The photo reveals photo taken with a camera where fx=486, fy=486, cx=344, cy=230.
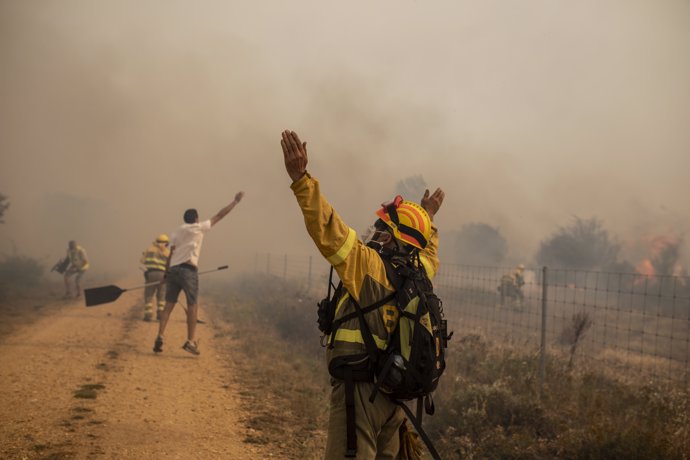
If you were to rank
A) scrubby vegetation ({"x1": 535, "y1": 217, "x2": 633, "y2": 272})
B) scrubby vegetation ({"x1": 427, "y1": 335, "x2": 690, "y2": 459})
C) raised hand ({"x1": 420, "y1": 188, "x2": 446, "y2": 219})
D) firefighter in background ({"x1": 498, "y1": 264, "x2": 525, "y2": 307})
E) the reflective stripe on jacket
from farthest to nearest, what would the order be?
scrubby vegetation ({"x1": 535, "y1": 217, "x2": 633, "y2": 272}) < firefighter in background ({"x1": 498, "y1": 264, "x2": 525, "y2": 307}) < the reflective stripe on jacket < scrubby vegetation ({"x1": 427, "y1": 335, "x2": 690, "y2": 459}) < raised hand ({"x1": 420, "y1": 188, "x2": 446, "y2": 219})

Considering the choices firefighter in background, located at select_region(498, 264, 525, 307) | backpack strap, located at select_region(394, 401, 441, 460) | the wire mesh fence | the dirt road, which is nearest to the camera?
backpack strap, located at select_region(394, 401, 441, 460)

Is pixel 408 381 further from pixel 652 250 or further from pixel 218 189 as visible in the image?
pixel 218 189

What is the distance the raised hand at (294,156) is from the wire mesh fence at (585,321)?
14.5ft

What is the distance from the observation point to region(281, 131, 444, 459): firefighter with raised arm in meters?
2.15

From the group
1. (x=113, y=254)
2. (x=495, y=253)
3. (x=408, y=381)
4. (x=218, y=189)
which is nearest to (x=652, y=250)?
(x=495, y=253)

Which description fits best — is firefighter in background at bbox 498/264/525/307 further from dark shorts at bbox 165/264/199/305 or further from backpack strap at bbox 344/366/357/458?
backpack strap at bbox 344/366/357/458

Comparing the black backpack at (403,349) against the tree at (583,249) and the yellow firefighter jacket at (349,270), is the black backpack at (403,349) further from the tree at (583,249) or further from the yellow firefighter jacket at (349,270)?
the tree at (583,249)

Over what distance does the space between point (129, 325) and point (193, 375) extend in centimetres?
387

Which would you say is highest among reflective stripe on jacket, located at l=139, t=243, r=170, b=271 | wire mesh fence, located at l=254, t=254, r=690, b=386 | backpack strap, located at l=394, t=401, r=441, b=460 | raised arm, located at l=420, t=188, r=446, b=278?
raised arm, located at l=420, t=188, r=446, b=278

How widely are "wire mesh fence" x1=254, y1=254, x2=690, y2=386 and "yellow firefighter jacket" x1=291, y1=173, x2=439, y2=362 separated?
3.94 meters

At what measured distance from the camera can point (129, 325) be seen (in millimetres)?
9484

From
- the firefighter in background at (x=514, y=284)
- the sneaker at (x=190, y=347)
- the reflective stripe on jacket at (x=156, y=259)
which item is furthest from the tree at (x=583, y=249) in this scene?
the sneaker at (x=190, y=347)

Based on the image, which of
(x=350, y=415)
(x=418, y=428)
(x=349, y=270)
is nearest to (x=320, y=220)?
(x=349, y=270)

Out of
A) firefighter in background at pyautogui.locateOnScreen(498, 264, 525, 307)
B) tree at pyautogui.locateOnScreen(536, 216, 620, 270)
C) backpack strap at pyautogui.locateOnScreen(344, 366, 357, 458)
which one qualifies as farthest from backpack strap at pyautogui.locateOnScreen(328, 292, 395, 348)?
tree at pyautogui.locateOnScreen(536, 216, 620, 270)
